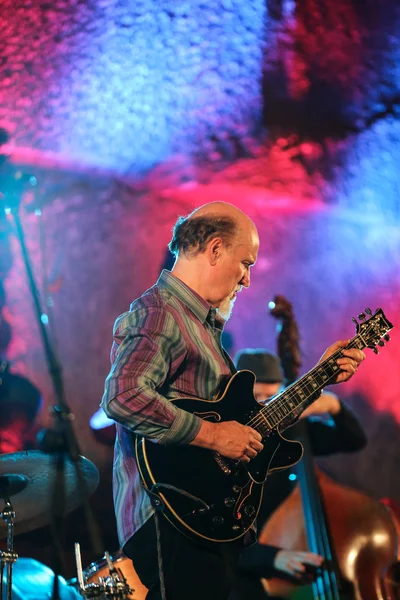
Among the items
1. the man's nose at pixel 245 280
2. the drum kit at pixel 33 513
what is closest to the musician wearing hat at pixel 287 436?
the drum kit at pixel 33 513

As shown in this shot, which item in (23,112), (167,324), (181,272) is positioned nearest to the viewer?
(167,324)

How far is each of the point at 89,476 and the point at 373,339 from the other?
1.09 meters

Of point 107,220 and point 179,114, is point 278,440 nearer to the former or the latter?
point 107,220

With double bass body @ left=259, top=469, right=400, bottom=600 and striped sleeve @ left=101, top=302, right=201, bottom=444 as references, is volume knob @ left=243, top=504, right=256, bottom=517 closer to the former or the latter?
striped sleeve @ left=101, top=302, right=201, bottom=444

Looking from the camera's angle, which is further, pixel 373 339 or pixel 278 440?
pixel 373 339

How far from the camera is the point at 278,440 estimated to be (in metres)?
1.87

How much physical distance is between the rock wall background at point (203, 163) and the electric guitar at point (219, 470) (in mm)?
1557

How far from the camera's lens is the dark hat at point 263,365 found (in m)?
3.25

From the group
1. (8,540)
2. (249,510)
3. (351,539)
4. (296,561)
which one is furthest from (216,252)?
(351,539)

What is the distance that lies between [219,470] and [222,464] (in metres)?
0.02

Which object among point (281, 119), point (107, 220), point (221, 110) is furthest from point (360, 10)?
point (107, 220)

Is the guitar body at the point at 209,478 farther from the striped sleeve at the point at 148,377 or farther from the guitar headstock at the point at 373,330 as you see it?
the guitar headstock at the point at 373,330

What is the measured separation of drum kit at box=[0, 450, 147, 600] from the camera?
2086 mm

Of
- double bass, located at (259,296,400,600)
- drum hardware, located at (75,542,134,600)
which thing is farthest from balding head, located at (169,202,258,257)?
double bass, located at (259,296,400,600)
